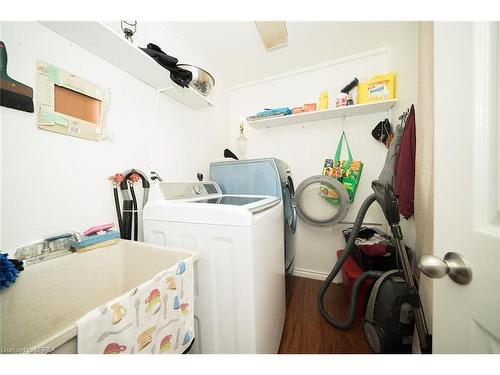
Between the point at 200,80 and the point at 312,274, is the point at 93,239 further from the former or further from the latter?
the point at 312,274

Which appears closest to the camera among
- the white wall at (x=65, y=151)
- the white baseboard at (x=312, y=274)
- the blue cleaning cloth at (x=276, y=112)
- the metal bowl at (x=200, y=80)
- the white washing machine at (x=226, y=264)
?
the white wall at (x=65, y=151)

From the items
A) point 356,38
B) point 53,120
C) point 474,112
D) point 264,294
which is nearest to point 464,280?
point 474,112

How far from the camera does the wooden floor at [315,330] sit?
1262 millimetres

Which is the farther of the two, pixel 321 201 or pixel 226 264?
pixel 321 201

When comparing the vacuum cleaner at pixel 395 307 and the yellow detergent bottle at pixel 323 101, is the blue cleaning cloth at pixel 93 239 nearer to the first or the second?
the vacuum cleaner at pixel 395 307

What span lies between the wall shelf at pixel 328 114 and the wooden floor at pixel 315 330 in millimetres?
2017

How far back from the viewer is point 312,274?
220 cm

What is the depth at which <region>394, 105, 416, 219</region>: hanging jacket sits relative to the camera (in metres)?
1.31

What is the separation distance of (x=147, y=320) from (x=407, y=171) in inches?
71.8

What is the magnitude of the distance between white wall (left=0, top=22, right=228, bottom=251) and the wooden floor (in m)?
1.61

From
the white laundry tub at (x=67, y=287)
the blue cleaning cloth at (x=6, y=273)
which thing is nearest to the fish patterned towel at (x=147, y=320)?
the white laundry tub at (x=67, y=287)

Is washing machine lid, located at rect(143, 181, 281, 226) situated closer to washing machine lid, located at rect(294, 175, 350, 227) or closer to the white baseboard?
washing machine lid, located at rect(294, 175, 350, 227)

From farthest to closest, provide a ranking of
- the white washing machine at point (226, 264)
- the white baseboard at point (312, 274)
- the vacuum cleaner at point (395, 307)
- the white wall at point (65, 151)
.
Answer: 1. the white baseboard at point (312, 274)
2. the vacuum cleaner at point (395, 307)
3. the white washing machine at point (226, 264)
4. the white wall at point (65, 151)

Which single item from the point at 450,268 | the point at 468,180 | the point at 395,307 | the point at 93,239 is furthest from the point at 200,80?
the point at 395,307
